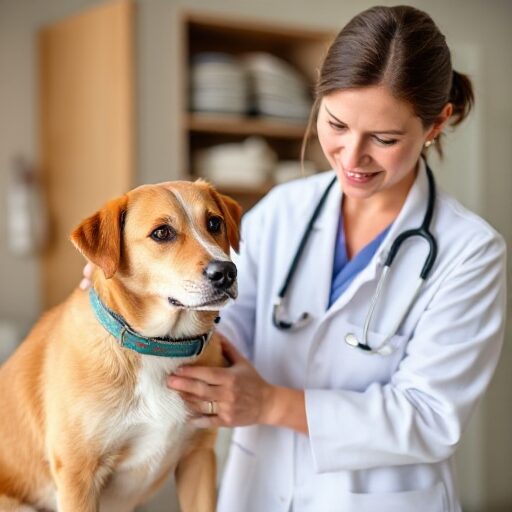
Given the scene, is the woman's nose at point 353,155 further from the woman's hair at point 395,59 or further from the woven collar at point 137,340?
the woven collar at point 137,340

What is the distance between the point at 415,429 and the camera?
4.20 feet

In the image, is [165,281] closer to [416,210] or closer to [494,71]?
[416,210]

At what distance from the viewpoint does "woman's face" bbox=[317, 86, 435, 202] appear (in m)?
1.24

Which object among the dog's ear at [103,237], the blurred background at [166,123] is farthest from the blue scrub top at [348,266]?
the blurred background at [166,123]

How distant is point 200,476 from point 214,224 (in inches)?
18.0

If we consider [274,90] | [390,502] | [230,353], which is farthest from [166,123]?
[390,502]

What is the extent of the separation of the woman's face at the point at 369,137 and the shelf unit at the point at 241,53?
1719mm

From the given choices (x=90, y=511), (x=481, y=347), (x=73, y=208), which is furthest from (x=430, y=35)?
(x=73, y=208)

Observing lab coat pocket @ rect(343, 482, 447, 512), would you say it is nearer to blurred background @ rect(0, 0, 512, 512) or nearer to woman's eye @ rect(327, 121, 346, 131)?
woman's eye @ rect(327, 121, 346, 131)

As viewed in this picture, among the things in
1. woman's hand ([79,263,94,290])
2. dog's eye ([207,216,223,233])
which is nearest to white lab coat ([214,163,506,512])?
dog's eye ([207,216,223,233])

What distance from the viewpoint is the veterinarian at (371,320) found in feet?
4.14

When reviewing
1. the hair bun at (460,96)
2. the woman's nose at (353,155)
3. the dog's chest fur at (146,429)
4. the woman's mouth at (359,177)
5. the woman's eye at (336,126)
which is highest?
the hair bun at (460,96)

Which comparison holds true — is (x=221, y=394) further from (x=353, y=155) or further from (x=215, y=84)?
(x=215, y=84)

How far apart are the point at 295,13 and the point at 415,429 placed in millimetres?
2430
